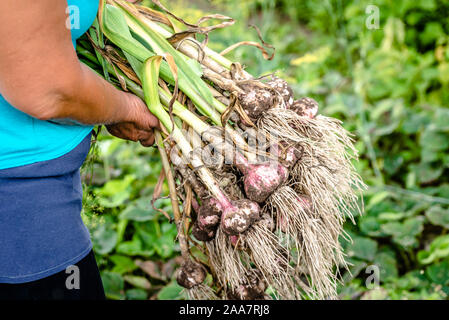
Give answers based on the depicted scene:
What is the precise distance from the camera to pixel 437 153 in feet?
8.01

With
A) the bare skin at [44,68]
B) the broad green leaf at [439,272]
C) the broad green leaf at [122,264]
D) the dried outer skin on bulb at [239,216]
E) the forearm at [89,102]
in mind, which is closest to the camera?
the bare skin at [44,68]

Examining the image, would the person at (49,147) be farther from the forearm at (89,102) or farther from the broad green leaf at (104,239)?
the broad green leaf at (104,239)

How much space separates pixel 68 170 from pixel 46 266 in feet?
0.73

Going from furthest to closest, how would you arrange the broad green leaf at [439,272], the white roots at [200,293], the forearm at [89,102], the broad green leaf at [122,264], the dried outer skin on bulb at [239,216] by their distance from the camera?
the broad green leaf at [122,264] → the broad green leaf at [439,272] → the white roots at [200,293] → the dried outer skin on bulb at [239,216] → the forearm at [89,102]

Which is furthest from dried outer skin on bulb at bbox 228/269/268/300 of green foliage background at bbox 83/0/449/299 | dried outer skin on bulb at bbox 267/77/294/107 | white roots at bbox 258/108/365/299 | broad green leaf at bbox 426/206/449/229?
broad green leaf at bbox 426/206/449/229

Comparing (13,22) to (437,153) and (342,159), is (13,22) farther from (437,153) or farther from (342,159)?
(437,153)

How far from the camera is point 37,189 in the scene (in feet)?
3.08

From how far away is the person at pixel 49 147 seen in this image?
2.40 feet

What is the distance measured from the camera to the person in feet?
2.40

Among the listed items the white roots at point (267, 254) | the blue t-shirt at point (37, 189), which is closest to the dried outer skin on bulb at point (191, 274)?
the white roots at point (267, 254)

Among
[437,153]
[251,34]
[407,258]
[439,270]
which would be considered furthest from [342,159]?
[251,34]

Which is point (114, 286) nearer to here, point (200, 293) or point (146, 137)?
point (200, 293)

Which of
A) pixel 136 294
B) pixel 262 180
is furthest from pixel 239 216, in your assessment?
pixel 136 294

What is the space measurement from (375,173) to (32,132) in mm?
2165
